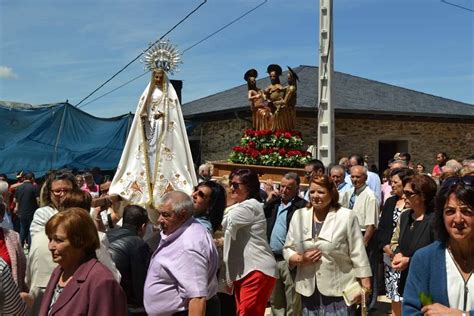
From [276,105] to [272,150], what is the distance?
3.98 feet

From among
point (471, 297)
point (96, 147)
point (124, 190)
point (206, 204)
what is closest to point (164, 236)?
point (206, 204)

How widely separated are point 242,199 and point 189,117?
15424mm

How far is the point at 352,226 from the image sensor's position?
451 centimetres

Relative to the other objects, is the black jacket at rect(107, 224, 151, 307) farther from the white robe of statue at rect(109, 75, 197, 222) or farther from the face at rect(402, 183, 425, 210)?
the white robe of statue at rect(109, 75, 197, 222)

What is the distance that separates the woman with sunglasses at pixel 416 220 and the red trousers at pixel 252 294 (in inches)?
45.3

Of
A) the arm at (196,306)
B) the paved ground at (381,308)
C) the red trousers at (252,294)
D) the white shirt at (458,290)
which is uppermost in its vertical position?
the white shirt at (458,290)

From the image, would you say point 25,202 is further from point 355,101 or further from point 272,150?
point 355,101

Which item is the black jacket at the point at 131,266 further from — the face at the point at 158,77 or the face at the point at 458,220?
the face at the point at 158,77

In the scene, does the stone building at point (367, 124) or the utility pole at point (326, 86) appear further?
the stone building at point (367, 124)

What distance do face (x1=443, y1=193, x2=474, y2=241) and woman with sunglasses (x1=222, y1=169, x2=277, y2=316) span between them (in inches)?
101

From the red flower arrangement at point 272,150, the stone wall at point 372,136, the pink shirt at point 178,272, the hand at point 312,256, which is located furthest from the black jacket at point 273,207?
the stone wall at point 372,136

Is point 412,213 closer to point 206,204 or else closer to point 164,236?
point 206,204

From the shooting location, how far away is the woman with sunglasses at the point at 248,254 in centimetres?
Result: 516

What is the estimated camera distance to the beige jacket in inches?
176
